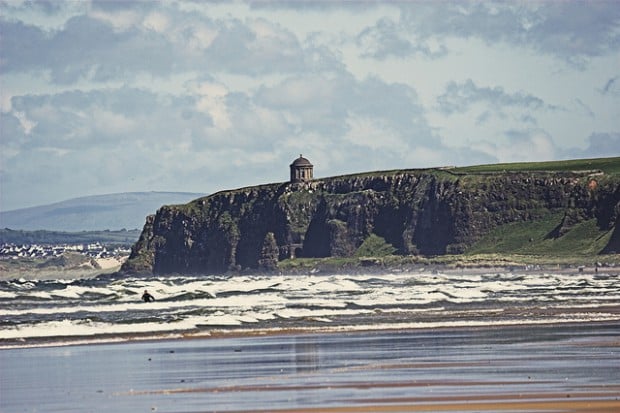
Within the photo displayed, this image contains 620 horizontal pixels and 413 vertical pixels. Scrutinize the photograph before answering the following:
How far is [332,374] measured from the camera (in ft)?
101

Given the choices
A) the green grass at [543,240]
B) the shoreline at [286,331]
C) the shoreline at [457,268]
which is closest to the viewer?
the shoreline at [286,331]

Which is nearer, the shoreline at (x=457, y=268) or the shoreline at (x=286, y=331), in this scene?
the shoreline at (x=286, y=331)

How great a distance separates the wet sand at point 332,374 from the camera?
25.7m

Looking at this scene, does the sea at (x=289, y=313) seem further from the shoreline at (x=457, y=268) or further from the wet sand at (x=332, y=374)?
the shoreline at (x=457, y=268)

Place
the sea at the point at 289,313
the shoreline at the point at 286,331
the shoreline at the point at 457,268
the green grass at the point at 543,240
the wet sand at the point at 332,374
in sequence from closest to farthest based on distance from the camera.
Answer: the wet sand at the point at 332,374
the shoreline at the point at 286,331
the sea at the point at 289,313
the shoreline at the point at 457,268
the green grass at the point at 543,240

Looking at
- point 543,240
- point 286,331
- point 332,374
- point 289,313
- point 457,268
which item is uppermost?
point 543,240

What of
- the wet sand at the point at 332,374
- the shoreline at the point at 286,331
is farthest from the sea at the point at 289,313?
the wet sand at the point at 332,374

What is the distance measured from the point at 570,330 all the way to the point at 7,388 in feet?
62.4

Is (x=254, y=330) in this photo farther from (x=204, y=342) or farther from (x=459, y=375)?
(x=459, y=375)

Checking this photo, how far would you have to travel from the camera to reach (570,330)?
41812 millimetres

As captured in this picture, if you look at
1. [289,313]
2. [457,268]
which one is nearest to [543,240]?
[457,268]

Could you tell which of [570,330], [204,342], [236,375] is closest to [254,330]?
[204,342]

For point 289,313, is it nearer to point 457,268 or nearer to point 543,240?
point 457,268

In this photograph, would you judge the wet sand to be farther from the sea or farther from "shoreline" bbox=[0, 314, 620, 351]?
the sea
